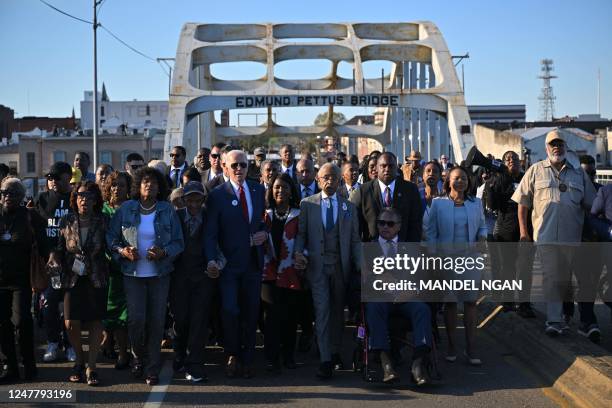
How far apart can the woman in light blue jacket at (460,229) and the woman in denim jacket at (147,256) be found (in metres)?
2.64

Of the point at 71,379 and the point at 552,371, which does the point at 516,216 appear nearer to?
the point at 552,371

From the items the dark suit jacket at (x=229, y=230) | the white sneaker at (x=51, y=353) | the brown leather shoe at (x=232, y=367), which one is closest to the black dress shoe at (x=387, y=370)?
the brown leather shoe at (x=232, y=367)

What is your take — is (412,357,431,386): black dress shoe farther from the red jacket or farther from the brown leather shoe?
the brown leather shoe

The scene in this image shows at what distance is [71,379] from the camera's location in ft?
25.0

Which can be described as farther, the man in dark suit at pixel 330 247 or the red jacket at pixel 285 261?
Answer: the red jacket at pixel 285 261

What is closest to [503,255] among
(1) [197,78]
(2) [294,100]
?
(2) [294,100]

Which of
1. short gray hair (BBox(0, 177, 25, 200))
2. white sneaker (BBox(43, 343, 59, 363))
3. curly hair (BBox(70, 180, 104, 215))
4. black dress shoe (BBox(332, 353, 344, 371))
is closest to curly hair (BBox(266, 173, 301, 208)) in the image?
black dress shoe (BBox(332, 353, 344, 371))

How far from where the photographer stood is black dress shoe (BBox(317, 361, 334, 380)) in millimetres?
7738

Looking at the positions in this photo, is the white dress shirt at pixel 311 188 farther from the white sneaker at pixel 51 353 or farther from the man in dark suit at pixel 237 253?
the white sneaker at pixel 51 353

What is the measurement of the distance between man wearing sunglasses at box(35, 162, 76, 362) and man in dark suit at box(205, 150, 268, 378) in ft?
5.98

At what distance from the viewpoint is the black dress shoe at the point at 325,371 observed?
774 cm

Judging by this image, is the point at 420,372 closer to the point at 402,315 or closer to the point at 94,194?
the point at 402,315

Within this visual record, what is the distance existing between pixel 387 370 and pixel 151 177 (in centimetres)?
277

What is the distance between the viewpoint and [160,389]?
7.41 meters
